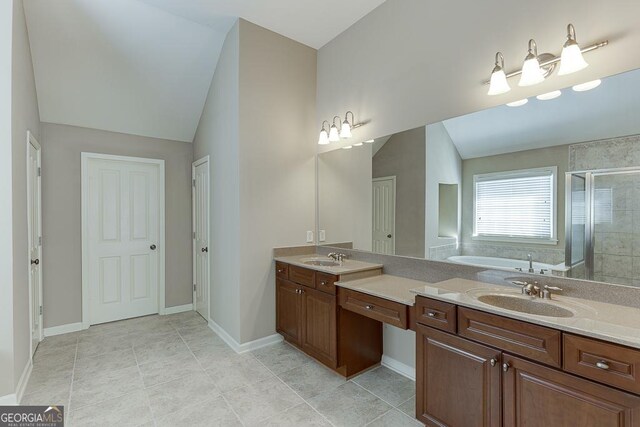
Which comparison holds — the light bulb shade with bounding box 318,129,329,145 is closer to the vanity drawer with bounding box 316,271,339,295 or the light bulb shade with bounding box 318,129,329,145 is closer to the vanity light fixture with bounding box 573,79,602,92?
the vanity drawer with bounding box 316,271,339,295

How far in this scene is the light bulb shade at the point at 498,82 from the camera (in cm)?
186

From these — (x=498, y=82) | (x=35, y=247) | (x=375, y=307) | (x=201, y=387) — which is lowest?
(x=201, y=387)

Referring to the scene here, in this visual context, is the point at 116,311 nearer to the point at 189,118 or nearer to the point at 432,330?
the point at 189,118

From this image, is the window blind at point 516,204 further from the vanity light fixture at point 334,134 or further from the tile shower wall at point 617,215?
the vanity light fixture at point 334,134

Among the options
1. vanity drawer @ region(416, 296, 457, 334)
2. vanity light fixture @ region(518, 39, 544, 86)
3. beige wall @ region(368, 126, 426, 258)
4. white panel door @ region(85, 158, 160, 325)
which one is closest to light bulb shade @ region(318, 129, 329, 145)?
beige wall @ region(368, 126, 426, 258)

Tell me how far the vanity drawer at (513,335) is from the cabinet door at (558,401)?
0.05 metres

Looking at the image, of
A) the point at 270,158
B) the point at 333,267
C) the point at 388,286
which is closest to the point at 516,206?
the point at 388,286

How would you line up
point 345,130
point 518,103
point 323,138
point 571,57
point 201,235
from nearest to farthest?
1. point 571,57
2. point 518,103
3. point 345,130
4. point 323,138
5. point 201,235

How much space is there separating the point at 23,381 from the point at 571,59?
420 centimetres

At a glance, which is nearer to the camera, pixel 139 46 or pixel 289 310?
pixel 289 310

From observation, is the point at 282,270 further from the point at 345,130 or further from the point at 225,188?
the point at 345,130

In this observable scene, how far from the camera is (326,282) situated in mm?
2584

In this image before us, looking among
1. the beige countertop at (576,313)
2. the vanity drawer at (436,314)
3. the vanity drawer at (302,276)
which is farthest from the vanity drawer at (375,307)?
the vanity drawer at (302,276)

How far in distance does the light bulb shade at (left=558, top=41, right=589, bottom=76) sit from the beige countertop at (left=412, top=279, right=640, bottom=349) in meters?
1.21
